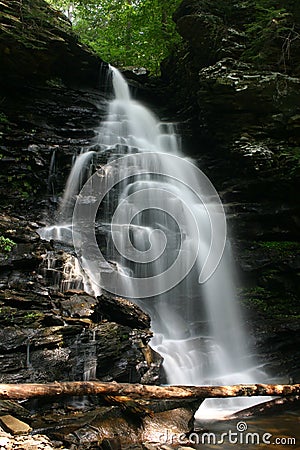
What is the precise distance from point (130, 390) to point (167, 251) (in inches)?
218

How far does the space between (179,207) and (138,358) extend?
514 cm

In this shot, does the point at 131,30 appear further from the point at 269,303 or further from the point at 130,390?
the point at 130,390

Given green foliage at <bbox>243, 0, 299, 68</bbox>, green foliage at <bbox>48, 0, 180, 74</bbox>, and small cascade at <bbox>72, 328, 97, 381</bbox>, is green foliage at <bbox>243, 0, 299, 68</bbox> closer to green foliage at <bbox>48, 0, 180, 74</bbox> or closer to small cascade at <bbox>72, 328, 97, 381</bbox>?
green foliage at <bbox>48, 0, 180, 74</bbox>

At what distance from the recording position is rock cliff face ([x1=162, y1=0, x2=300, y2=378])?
28.6 feet

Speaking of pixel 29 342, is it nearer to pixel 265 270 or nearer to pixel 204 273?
pixel 204 273

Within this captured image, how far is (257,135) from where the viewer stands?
9.96 m

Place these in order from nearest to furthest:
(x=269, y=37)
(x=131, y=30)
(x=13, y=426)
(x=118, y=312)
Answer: (x=13, y=426) → (x=118, y=312) → (x=269, y=37) → (x=131, y=30)

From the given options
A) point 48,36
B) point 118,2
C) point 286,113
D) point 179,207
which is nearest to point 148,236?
point 179,207

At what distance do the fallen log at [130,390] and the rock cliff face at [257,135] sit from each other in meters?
4.23

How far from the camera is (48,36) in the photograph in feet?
41.1

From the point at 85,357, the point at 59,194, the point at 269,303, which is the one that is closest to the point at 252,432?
the point at 85,357

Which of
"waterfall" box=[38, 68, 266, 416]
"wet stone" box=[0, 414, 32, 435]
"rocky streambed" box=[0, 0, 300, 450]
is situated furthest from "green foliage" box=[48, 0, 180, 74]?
"wet stone" box=[0, 414, 32, 435]

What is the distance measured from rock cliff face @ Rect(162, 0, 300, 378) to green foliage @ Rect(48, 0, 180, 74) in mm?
4795

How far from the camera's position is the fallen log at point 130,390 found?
2.98 m
